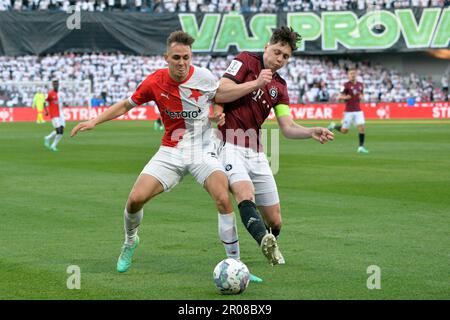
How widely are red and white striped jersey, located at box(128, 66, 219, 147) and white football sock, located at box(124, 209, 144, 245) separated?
31.3 inches

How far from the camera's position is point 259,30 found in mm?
62781

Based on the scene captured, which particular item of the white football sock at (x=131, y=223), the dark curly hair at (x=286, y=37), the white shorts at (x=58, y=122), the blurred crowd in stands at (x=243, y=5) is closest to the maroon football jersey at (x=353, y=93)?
the white shorts at (x=58, y=122)

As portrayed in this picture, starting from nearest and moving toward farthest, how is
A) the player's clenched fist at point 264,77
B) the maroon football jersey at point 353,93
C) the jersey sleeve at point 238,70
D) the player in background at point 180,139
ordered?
the player's clenched fist at point 264,77
the player in background at point 180,139
the jersey sleeve at point 238,70
the maroon football jersey at point 353,93

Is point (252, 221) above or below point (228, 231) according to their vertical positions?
above

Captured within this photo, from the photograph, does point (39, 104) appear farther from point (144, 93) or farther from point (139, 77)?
point (144, 93)

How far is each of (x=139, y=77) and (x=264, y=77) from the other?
52522mm

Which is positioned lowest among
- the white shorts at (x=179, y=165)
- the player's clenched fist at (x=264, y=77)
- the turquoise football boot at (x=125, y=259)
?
the turquoise football boot at (x=125, y=259)

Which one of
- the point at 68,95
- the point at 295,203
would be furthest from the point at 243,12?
the point at 295,203

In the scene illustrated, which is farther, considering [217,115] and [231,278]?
[217,115]

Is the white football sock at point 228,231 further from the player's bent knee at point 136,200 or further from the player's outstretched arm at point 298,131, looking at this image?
the player's outstretched arm at point 298,131

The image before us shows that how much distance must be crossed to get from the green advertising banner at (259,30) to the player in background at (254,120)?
5150 cm

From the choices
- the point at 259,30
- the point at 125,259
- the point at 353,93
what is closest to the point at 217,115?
the point at 125,259

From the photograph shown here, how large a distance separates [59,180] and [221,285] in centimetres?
1219

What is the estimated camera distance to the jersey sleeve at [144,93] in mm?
9625
